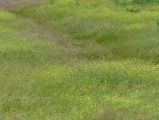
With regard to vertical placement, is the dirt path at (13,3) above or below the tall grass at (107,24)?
below

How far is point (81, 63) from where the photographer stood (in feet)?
73.3

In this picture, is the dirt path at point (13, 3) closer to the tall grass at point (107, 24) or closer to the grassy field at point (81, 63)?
the tall grass at point (107, 24)

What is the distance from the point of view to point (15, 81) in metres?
19.0

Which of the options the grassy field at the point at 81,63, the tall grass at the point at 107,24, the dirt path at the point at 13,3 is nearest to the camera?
the grassy field at the point at 81,63

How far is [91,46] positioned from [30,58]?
5165mm

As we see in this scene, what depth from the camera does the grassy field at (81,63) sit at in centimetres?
1614

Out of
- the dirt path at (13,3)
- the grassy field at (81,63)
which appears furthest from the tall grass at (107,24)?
the dirt path at (13,3)

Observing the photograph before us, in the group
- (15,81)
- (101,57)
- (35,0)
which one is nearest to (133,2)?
(35,0)

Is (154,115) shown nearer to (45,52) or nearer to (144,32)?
(45,52)

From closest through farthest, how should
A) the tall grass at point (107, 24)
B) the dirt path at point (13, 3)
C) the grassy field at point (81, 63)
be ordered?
the grassy field at point (81, 63), the tall grass at point (107, 24), the dirt path at point (13, 3)

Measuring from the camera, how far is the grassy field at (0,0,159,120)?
16.1 metres

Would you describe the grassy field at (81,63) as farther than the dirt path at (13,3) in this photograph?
No

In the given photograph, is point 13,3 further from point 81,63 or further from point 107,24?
point 81,63

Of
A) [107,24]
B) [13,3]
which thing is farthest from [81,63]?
[13,3]
